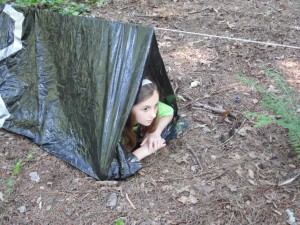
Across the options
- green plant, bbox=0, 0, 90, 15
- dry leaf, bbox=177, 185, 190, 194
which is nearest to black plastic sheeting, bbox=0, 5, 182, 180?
dry leaf, bbox=177, 185, 190, 194

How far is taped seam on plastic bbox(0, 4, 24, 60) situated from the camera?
3.05m

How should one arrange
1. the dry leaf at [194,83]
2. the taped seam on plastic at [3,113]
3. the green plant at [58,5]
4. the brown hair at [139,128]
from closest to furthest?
the brown hair at [139,128] → the taped seam on plastic at [3,113] → the dry leaf at [194,83] → the green plant at [58,5]

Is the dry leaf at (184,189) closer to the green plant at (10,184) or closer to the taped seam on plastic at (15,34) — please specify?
the green plant at (10,184)

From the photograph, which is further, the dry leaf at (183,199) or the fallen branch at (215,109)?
the fallen branch at (215,109)

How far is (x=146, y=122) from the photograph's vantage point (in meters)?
2.53

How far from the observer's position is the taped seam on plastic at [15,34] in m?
3.05

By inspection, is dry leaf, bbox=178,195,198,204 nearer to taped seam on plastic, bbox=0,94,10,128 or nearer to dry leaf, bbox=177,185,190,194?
dry leaf, bbox=177,185,190,194

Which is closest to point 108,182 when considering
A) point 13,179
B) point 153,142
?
point 153,142

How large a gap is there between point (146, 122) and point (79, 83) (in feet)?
2.03

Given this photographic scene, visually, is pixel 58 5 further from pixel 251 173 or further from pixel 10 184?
pixel 251 173

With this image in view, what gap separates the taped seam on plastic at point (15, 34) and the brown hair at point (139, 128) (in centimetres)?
128

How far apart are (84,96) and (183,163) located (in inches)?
36.4

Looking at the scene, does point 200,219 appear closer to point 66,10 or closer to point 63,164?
point 63,164

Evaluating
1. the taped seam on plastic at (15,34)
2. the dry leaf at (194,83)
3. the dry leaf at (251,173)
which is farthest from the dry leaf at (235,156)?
the taped seam on plastic at (15,34)
